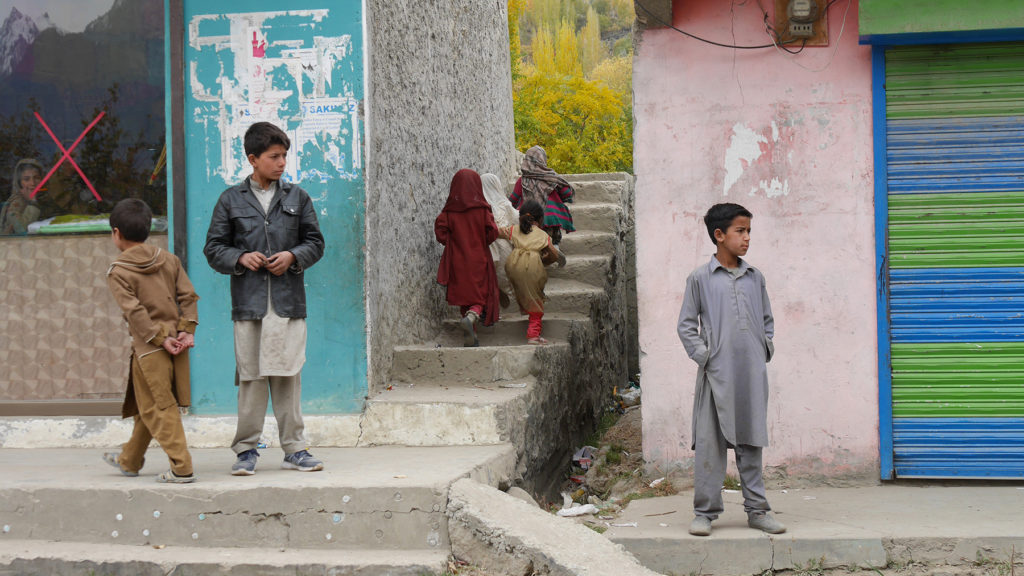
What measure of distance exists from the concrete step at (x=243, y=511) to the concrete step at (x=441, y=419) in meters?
1.03

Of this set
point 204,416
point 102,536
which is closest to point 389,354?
point 204,416

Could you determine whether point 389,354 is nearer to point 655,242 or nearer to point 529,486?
point 529,486

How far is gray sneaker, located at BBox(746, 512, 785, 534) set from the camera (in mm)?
4707

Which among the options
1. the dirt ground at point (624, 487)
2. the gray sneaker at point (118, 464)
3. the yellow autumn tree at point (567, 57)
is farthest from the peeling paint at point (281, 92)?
the yellow autumn tree at point (567, 57)

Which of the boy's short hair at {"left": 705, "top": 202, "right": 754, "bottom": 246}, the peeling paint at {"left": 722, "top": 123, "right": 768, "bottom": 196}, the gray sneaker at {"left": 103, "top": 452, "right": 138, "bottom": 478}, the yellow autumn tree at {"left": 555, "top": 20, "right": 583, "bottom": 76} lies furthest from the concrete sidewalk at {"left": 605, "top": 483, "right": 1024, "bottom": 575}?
the yellow autumn tree at {"left": 555, "top": 20, "right": 583, "bottom": 76}

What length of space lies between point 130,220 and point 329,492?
1.65 metres

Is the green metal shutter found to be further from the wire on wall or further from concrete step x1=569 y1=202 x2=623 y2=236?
concrete step x1=569 y1=202 x2=623 y2=236

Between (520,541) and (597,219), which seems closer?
(520,541)

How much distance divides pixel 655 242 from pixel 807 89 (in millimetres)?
1293

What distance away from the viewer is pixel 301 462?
497 cm

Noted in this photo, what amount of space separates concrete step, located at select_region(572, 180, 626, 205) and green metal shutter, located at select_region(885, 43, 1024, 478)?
20.0 feet

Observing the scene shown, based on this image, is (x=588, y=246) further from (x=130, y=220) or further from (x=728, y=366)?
(x=130, y=220)

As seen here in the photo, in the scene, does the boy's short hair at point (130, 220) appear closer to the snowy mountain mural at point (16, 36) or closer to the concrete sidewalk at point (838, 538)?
the concrete sidewalk at point (838, 538)

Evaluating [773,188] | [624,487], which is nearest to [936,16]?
[773,188]
